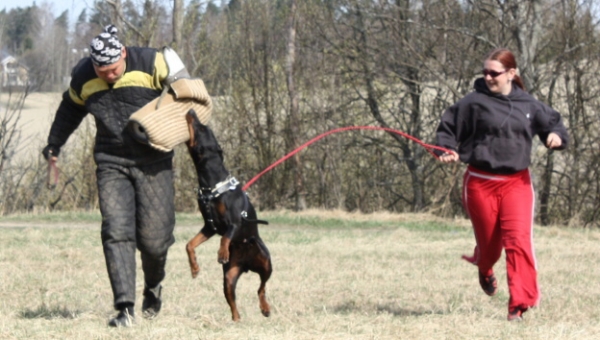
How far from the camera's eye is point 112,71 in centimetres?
628

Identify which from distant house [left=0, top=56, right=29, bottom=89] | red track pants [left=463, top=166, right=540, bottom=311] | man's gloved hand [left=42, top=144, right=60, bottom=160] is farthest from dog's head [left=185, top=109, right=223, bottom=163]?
distant house [left=0, top=56, right=29, bottom=89]

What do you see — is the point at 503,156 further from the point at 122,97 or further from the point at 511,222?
the point at 122,97

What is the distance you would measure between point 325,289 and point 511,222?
2.96 m

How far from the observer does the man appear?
21.0 feet

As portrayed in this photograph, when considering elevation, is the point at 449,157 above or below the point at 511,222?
above

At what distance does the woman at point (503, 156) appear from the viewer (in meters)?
6.57

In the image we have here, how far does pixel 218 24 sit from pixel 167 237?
1642 centimetres

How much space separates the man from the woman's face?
7.29 ft

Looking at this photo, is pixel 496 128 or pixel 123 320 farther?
pixel 496 128

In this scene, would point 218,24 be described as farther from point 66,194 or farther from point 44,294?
point 44,294

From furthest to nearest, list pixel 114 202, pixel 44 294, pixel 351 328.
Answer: pixel 44 294
pixel 114 202
pixel 351 328

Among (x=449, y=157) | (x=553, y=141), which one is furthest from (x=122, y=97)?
(x=553, y=141)

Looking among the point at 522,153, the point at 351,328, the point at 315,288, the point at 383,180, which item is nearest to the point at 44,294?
the point at 315,288

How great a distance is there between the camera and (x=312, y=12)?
2084cm
